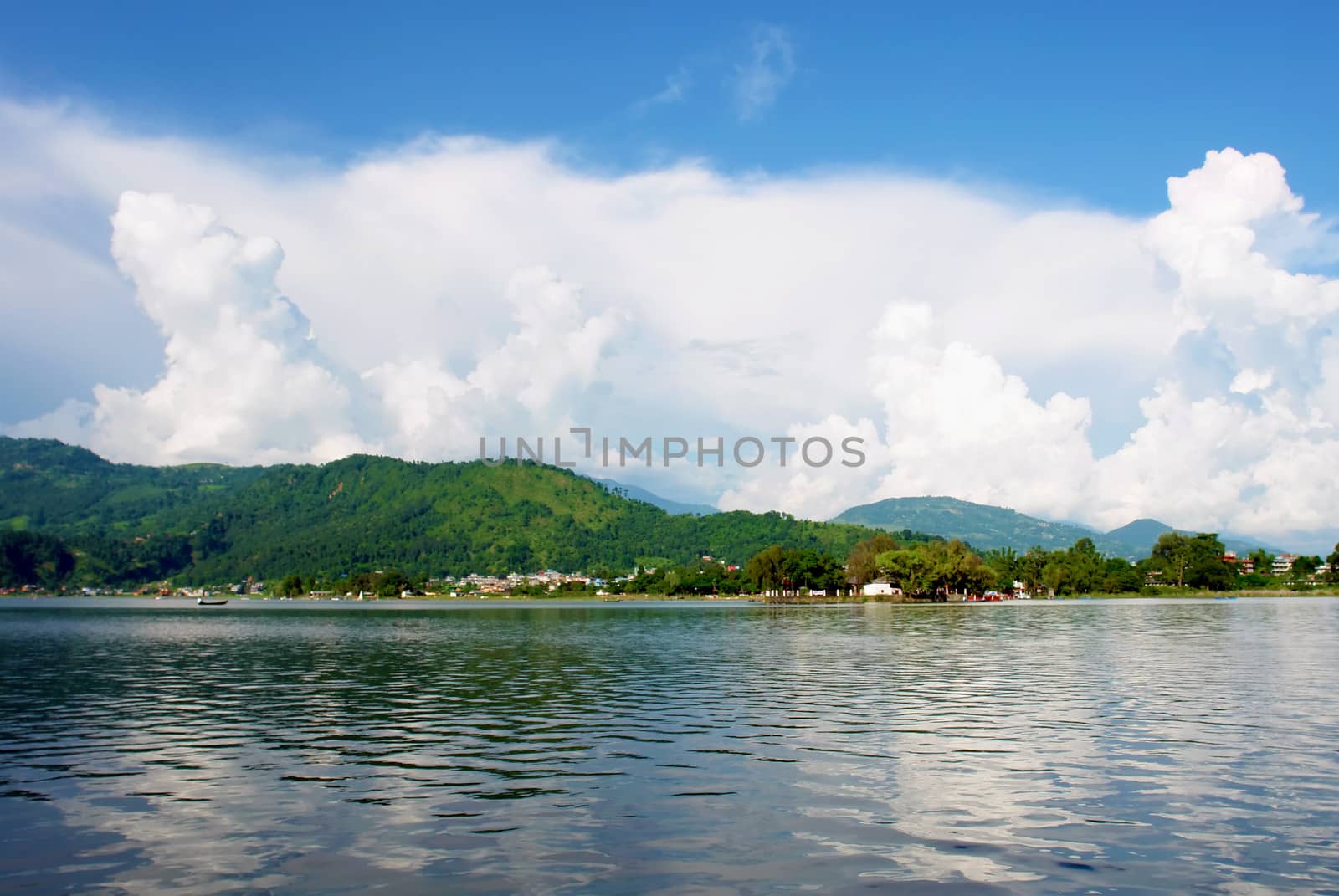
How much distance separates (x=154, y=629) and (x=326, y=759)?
105847 millimetres

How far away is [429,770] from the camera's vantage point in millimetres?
26047

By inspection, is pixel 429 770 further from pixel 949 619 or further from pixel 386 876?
pixel 949 619

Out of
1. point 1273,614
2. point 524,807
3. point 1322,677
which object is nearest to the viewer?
point 524,807

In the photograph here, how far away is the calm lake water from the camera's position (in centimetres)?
1678

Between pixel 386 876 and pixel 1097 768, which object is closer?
pixel 386 876

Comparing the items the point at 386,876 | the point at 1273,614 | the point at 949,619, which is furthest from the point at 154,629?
the point at 1273,614

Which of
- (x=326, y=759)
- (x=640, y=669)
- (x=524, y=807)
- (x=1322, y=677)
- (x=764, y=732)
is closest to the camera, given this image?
(x=524, y=807)

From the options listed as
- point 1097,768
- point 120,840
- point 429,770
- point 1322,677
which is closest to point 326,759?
point 429,770

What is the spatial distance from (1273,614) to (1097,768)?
12796 centimetres

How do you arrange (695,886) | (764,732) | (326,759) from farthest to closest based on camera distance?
(764,732) → (326,759) → (695,886)

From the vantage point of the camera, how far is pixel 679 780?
2448 cm

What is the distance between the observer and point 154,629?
11819 centimetres

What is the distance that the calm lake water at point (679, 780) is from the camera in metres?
16.8

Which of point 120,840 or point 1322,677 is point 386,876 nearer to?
point 120,840
